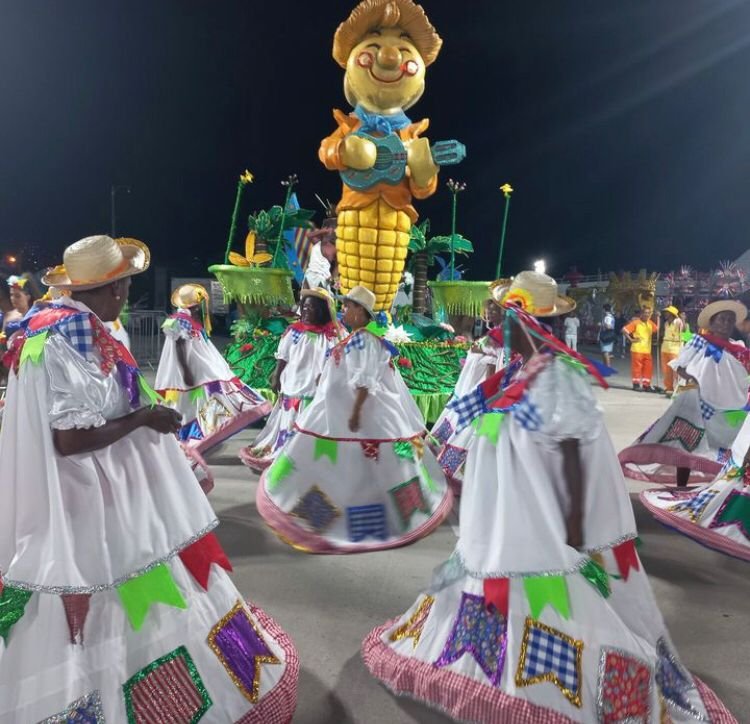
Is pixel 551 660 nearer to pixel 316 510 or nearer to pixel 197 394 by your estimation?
pixel 316 510

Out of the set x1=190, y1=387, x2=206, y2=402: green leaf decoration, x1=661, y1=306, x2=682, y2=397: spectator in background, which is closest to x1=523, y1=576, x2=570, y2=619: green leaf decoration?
x1=190, y1=387, x2=206, y2=402: green leaf decoration

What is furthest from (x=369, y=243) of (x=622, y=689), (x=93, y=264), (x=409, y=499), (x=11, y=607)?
(x=11, y=607)

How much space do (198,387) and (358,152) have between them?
128 inches

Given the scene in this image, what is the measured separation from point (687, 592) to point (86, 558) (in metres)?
3.45

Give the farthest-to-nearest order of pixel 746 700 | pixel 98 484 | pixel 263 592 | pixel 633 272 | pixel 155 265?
pixel 633 272, pixel 155 265, pixel 263 592, pixel 746 700, pixel 98 484

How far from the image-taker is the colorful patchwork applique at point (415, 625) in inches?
105

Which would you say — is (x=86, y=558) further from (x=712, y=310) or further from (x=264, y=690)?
(x=712, y=310)

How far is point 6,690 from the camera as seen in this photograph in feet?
6.17

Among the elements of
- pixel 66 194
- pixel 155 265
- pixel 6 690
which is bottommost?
pixel 6 690

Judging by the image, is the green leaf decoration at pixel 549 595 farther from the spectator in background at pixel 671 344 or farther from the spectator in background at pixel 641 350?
the spectator in background at pixel 641 350

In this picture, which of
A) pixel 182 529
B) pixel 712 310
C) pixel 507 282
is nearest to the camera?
pixel 182 529

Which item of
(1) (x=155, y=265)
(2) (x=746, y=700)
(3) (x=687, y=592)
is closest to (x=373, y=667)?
(2) (x=746, y=700)

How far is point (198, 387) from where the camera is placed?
697cm

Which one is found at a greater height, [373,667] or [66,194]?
[66,194]
